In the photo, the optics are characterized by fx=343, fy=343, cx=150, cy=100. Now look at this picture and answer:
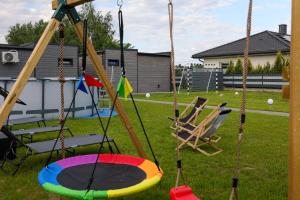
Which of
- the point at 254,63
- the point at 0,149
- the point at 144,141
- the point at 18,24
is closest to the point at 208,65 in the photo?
the point at 254,63

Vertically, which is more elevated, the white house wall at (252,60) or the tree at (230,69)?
the white house wall at (252,60)

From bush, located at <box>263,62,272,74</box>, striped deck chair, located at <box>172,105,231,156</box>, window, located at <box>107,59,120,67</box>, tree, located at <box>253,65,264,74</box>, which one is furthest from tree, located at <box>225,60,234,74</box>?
striped deck chair, located at <box>172,105,231,156</box>

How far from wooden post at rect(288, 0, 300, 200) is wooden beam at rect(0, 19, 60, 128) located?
279 cm

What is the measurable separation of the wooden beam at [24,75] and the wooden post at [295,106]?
2.79 m

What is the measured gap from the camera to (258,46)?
98.9ft

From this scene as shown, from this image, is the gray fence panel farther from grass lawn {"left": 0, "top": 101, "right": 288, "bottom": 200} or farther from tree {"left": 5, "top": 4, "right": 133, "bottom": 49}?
tree {"left": 5, "top": 4, "right": 133, "bottom": 49}

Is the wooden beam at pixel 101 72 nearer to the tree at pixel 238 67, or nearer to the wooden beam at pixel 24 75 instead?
the wooden beam at pixel 24 75

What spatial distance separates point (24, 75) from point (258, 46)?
2876 cm

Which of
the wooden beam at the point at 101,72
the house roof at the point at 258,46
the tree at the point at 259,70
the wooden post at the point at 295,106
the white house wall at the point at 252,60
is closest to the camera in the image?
the wooden post at the point at 295,106

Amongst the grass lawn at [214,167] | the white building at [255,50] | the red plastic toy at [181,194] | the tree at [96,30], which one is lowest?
the grass lawn at [214,167]

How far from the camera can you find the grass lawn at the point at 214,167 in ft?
15.1

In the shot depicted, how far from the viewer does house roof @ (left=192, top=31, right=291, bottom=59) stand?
2820 cm

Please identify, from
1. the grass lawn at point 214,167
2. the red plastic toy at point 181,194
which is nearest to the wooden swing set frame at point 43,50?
the grass lawn at point 214,167

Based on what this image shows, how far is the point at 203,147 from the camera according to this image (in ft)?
24.0
